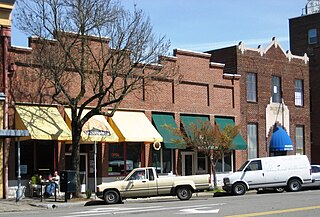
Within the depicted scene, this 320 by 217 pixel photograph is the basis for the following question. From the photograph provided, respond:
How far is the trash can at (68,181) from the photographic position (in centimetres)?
2780

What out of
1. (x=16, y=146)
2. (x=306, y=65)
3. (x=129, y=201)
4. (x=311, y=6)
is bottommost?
(x=129, y=201)

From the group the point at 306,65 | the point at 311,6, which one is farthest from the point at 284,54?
the point at 311,6

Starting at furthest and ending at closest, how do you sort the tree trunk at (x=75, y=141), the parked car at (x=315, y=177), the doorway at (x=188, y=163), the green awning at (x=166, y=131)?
the doorway at (x=188, y=163) < the green awning at (x=166, y=131) < the parked car at (x=315, y=177) < the tree trunk at (x=75, y=141)

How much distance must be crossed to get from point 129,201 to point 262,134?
1688 centimetres

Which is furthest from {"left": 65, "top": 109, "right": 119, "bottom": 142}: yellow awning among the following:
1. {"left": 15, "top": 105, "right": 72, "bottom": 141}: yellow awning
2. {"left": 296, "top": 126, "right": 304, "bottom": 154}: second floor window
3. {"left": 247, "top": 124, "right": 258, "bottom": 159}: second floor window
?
{"left": 296, "top": 126, "right": 304, "bottom": 154}: second floor window

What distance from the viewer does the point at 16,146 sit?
98.3 feet

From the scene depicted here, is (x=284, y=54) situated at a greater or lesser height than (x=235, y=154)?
greater

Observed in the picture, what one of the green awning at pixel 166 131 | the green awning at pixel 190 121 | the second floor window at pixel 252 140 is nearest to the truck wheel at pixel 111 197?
the green awning at pixel 166 131

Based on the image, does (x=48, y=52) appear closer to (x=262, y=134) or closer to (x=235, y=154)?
(x=235, y=154)

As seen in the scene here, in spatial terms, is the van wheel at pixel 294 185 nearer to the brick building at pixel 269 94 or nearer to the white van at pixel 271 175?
the white van at pixel 271 175

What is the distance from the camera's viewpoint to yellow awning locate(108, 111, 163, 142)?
3305 centimetres

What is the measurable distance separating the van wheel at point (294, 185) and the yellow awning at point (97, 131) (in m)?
9.72

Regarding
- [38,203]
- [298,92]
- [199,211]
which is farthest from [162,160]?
[199,211]

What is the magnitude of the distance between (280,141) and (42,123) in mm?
19493
